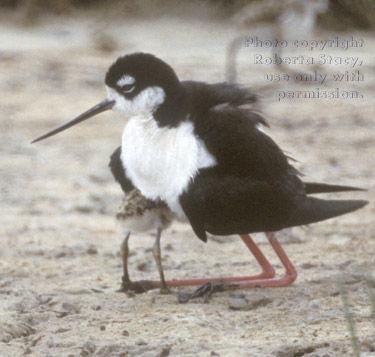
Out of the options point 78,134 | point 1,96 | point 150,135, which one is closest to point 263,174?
point 150,135

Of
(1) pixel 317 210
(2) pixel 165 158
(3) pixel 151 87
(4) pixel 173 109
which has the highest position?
(3) pixel 151 87

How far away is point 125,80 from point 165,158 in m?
0.44

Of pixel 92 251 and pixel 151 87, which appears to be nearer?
pixel 151 87

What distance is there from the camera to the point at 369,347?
3221mm

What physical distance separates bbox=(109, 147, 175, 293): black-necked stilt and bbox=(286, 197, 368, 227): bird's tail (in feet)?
2.03

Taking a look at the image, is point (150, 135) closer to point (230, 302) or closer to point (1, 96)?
point (230, 302)

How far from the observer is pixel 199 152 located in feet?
12.3

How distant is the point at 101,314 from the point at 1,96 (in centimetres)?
545

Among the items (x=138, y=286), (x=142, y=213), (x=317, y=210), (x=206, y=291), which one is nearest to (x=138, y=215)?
(x=142, y=213)

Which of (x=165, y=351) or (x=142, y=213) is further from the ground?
(x=142, y=213)

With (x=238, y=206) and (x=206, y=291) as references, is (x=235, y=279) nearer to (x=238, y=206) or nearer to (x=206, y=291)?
(x=206, y=291)

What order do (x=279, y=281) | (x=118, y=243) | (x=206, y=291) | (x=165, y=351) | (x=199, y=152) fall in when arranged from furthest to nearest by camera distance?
1. (x=118, y=243)
2. (x=279, y=281)
3. (x=206, y=291)
4. (x=199, y=152)
5. (x=165, y=351)

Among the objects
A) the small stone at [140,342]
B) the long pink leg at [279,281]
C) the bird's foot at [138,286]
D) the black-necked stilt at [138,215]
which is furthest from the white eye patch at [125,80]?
the small stone at [140,342]

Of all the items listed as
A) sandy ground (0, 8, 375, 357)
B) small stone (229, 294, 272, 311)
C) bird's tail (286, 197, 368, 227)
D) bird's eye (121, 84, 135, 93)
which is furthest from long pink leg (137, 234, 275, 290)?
bird's eye (121, 84, 135, 93)
